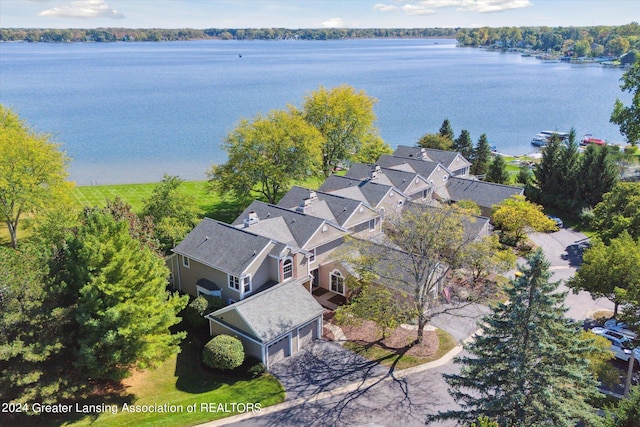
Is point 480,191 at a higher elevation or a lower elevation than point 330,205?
lower

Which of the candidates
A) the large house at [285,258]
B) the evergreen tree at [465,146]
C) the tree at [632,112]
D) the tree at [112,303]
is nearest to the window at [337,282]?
the large house at [285,258]

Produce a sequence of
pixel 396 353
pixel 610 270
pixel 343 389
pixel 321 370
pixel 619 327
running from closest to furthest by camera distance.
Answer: pixel 343 389 → pixel 321 370 → pixel 610 270 → pixel 396 353 → pixel 619 327

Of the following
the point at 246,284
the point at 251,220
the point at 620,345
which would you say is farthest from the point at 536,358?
the point at 251,220

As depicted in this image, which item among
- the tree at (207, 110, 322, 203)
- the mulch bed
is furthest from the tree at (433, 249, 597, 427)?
→ the tree at (207, 110, 322, 203)

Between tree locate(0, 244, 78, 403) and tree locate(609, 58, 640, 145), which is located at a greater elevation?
tree locate(609, 58, 640, 145)

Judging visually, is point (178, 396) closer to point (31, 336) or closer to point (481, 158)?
point (31, 336)

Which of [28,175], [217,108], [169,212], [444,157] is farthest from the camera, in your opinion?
[217,108]

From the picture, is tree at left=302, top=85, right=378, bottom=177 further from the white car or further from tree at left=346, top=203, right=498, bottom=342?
the white car
